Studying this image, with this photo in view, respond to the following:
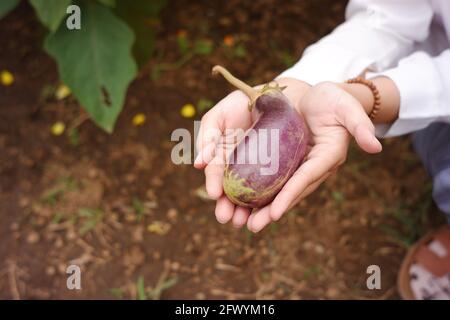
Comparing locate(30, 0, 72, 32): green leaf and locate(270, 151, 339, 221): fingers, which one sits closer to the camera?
locate(270, 151, 339, 221): fingers

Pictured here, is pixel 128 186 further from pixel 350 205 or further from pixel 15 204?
pixel 350 205

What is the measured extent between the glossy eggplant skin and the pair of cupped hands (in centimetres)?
2

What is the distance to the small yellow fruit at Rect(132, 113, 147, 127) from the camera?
1.55 m

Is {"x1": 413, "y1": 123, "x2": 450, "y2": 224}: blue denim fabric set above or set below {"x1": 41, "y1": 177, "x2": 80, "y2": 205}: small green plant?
above

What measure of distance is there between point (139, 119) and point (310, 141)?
2.50ft

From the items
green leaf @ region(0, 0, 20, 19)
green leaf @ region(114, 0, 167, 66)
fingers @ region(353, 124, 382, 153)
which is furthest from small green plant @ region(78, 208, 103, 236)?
fingers @ region(353, 124, 382, 153)

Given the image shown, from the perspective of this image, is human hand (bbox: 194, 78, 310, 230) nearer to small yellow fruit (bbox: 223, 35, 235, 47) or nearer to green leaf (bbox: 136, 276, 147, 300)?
green leaf (bbox: 136, 276, 147, 300)

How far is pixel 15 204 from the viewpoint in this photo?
1396 millimetres

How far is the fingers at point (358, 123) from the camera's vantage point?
75 centimetres

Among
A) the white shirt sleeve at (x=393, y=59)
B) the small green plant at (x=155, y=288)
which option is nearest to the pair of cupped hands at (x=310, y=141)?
the white shirt sleeve at (x=393, y=59)

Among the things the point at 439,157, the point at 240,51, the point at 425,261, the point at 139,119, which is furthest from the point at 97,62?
the point at 425,261

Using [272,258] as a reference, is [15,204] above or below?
above
